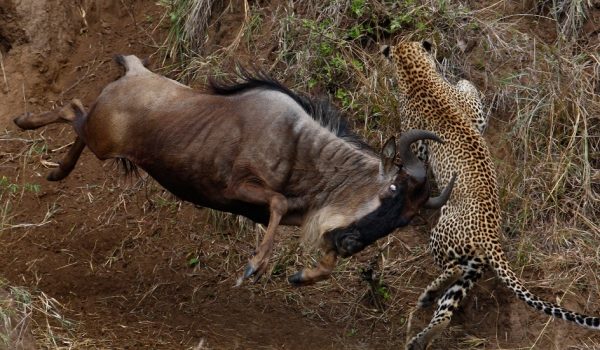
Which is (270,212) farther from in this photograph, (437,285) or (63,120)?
(63,120)

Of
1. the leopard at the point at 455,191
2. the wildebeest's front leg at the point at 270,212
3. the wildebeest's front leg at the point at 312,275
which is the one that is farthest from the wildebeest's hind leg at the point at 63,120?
the leopard at the point at 455,191

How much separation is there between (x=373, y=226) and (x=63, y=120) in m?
2.91

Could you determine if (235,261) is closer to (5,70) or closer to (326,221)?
(326,221)

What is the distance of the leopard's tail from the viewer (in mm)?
8727

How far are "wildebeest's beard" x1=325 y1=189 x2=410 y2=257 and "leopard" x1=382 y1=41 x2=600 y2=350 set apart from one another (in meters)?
1.15

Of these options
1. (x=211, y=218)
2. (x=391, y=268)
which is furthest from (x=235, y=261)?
(x=391, y=268)


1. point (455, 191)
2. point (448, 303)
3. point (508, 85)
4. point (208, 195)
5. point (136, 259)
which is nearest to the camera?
point (208, 195)

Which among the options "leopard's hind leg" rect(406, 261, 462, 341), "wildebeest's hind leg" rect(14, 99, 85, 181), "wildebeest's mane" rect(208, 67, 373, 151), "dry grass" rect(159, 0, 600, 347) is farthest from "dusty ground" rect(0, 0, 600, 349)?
"wildebeest's mane" rect(208, 67, 373, 151)

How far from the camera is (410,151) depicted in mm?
8328

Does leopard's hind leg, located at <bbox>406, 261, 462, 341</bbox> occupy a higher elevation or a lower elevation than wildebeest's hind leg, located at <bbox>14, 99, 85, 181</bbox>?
lower

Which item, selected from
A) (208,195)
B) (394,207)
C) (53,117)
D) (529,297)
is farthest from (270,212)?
(53,117)

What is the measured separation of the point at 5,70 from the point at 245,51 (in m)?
2.36

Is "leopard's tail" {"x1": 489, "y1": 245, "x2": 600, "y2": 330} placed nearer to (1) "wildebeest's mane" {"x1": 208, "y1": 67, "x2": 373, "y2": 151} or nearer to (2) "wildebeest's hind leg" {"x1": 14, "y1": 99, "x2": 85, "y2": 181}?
(1) "wildebeest's mane" {"x1": 208, "y1": 67, "x2": 373, "y2": 151}

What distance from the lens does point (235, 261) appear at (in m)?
10.5
